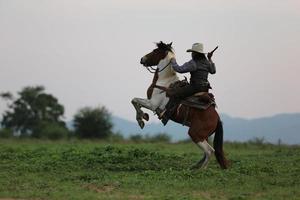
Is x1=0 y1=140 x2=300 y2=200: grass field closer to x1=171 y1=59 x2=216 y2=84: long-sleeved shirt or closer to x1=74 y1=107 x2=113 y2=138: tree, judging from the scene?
x1=171 y1=59 x2=216 y2=84: long-sleeved shirt

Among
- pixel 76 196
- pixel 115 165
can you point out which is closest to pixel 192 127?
pixel 115 165

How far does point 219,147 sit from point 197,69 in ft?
5.75

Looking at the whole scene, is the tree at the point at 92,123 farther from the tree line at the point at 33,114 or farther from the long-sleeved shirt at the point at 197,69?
the long-sleeved shirt at the point at 197,69

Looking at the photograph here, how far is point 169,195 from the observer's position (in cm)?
Result: 1001

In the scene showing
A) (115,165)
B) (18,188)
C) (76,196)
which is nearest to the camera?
(76,196)

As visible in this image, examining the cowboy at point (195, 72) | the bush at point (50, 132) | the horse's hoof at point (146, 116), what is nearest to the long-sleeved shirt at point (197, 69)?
the cowboy at point (195, 72)

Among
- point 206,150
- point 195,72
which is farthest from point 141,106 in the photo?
point 206,150

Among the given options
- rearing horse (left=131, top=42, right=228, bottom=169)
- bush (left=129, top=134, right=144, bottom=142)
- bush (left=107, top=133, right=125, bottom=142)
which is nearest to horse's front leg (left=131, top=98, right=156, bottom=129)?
rearing horse (left=131, top=42, right=228, bottom=169)

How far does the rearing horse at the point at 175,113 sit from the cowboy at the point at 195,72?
219 mm

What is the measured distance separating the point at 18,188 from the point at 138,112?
3893 millimetres

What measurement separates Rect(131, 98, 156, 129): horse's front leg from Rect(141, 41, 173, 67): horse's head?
34.8 inches

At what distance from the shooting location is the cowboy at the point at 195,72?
43.1 ft

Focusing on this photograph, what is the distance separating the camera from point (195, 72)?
13188 millimetres

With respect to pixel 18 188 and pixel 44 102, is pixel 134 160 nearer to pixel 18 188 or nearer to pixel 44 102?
pixel 18 188
